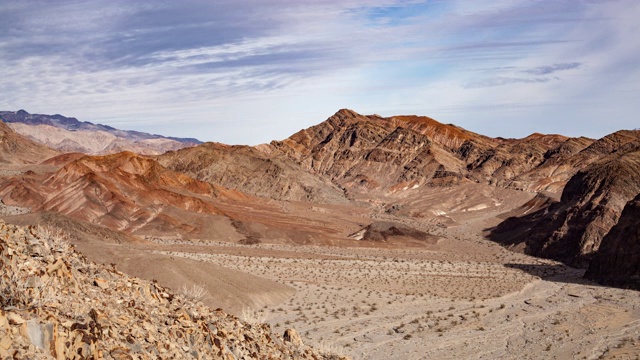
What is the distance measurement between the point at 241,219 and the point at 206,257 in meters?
27.2

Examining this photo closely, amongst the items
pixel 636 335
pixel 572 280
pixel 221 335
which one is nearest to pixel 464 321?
pixel 636 335

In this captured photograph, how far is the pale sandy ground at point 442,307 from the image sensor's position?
26.4 m

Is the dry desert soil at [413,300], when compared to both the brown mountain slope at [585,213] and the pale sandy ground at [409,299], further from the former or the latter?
the brown mountain slope at [585,213]

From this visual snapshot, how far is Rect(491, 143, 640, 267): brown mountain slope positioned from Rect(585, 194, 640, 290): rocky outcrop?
9.96 meters

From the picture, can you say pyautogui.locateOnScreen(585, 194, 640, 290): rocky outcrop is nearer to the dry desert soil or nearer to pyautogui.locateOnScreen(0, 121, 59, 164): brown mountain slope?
the dry desert soil

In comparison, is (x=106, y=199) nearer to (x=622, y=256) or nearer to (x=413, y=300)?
(x=413, y=300)

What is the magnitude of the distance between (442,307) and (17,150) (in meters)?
135

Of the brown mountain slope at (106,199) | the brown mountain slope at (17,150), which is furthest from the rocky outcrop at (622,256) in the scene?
the brown mountain slope at (17,150)

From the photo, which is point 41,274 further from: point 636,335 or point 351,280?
point 351,280

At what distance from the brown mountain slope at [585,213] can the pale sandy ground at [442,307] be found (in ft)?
10.7

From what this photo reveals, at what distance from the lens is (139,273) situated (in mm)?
29859

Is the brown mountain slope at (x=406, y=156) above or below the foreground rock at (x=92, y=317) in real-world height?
above

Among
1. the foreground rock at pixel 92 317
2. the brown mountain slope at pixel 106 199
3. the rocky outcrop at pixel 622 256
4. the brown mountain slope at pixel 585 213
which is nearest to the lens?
the foreground rock at pixel 92 317

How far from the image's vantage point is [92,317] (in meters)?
8.45
